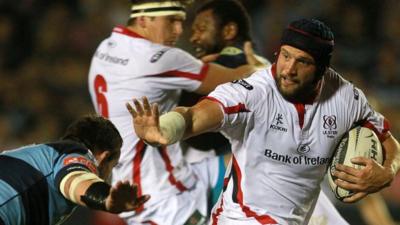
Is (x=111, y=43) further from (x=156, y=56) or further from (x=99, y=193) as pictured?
(x=99, y=193)

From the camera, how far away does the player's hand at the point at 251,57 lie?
Result: 5457mm

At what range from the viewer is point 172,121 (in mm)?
3848

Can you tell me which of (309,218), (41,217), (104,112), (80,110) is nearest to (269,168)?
(309,218)

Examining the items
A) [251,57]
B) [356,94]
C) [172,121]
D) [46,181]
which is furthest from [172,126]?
[251,57]

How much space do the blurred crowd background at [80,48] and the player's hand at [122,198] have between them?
5358 millimetres

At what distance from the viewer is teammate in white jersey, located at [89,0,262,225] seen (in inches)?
212

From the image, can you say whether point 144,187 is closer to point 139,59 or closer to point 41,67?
point 139,59

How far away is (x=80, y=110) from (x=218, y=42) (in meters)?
3.96

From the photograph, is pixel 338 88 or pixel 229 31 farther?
pixel 229 31

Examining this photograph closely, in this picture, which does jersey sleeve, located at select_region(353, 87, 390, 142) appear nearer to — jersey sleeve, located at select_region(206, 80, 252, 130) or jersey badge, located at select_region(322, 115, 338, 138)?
jersey badge, located at select_region(322, 115, 338, 138)

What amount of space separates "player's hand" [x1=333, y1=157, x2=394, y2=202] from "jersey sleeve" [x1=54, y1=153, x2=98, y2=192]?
3.91ft

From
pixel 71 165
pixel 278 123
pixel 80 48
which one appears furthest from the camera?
pixel 80 48

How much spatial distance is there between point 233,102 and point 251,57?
1.33 metres

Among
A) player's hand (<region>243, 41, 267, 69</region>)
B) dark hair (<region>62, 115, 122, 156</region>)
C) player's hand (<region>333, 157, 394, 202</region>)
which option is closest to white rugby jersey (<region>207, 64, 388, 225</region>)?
player's hand (<region>333, 157, 394, 202</region>)
